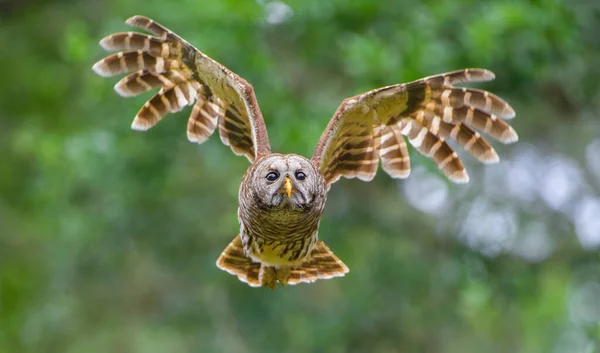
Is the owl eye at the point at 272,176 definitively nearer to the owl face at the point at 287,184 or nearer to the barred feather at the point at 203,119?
the owl face at the point at 287,184

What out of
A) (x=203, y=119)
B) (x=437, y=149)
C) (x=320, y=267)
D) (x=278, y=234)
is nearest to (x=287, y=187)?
(x=278, y=234)

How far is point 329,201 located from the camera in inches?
521

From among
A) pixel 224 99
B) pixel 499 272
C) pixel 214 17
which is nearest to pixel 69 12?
pixel 214 17

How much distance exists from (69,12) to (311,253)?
34.4 ft

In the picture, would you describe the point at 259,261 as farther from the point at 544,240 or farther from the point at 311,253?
the point at 544,240

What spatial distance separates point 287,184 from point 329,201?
7002 mm

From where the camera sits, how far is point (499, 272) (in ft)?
42.2

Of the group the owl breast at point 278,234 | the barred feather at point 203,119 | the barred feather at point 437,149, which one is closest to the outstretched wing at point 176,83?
the barred feather at point 203,119

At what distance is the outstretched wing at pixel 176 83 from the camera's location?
711 cm

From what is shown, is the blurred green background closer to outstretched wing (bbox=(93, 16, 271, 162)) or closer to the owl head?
outstretched wing (bbox=(93, 16, 271, 162))

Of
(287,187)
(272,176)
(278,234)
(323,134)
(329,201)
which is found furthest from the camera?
(329,201)

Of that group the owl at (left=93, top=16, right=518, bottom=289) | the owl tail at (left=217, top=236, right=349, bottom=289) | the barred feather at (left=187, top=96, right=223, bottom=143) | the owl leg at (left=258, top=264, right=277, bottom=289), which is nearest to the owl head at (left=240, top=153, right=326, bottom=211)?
the owl at (left=93, top=16, right=518, bottom=289)

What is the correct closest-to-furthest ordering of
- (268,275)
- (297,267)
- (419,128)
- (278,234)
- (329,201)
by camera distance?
(278,234)
(268,275)
(297,267)
(419,128)
(329,201)

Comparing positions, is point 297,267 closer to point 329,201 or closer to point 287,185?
point 287,185
